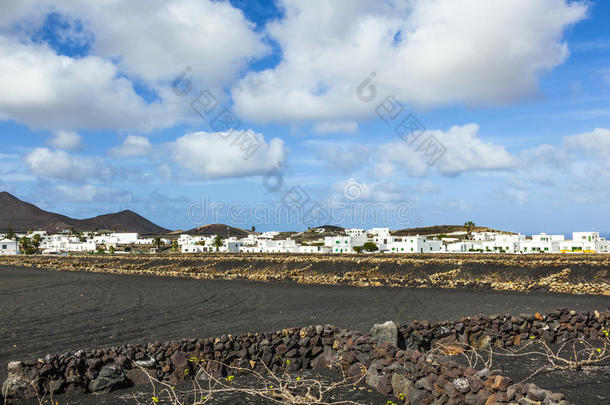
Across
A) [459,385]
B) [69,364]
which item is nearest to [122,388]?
[69,364]

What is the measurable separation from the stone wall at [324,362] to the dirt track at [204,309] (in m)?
3.63

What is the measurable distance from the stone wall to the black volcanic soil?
3.25 m

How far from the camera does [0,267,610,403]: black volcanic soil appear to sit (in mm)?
17484

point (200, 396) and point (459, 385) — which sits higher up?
point (459, 385)

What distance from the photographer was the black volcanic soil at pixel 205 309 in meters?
17.5

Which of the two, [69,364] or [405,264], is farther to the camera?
[405,264]

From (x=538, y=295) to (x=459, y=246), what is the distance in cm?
8675

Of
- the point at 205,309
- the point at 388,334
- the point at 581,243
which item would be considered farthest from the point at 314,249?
the point at 388,334

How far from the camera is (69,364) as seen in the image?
966cm

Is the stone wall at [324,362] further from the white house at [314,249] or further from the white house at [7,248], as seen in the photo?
the white house at [7,248]

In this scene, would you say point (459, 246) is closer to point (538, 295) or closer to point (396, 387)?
point (538, 295)

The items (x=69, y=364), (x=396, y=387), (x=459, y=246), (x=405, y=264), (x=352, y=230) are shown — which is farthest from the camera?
(x=352, y=230)

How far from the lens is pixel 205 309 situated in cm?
2508

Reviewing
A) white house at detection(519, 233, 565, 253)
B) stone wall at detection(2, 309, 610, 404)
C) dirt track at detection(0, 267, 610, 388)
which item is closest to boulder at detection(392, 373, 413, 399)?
stone wall at detection(2, 309, 610, 404)
